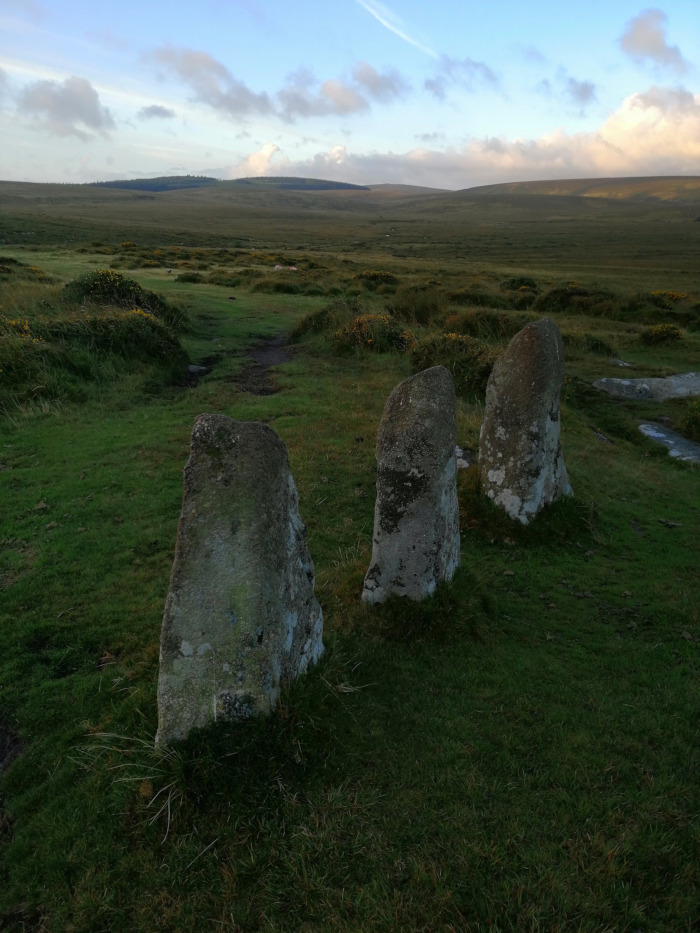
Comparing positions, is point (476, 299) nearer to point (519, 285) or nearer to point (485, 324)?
point (485, 324)

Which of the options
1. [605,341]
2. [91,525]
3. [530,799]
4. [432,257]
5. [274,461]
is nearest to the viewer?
[530,799]

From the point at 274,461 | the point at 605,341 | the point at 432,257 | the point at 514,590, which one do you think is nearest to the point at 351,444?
the point at 514,590

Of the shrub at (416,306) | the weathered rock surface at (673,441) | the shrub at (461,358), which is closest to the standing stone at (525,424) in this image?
the weathered rock surface at (673,441)

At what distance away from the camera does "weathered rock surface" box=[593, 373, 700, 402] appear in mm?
16562

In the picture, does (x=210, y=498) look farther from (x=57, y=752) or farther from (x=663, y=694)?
(x=663, y=694)

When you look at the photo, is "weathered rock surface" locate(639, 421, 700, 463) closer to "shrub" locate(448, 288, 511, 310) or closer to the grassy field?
the grassy field

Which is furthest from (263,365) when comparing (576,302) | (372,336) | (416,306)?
(576,302)

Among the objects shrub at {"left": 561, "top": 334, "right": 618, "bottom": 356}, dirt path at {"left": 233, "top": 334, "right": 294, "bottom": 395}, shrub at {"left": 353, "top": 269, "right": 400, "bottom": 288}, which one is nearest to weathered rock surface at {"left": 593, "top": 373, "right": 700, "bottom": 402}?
shrub at {"left": 561, "top": 334, "right": 618, "bottom": 356}

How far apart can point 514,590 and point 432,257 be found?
7813 cm

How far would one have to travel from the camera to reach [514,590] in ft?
24.1

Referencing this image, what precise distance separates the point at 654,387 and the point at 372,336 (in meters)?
9.28

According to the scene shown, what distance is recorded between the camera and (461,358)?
16.4 metres

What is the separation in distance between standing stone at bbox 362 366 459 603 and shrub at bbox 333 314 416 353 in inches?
524

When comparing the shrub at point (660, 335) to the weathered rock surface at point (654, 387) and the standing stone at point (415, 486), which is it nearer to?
the weathered rock surface at point (654, 387)
